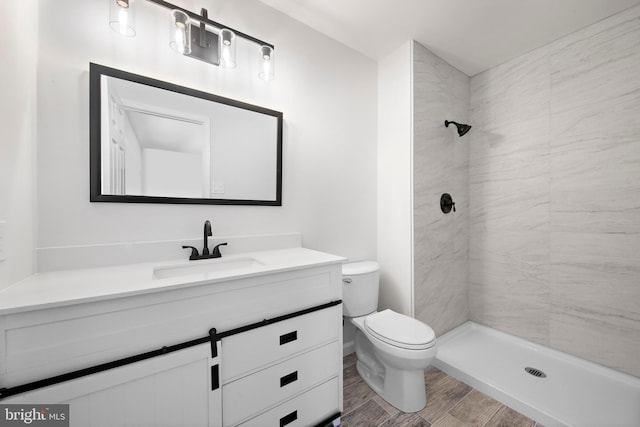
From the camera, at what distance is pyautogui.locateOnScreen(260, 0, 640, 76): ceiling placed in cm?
154

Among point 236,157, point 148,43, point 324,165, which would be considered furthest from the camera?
point 324,165

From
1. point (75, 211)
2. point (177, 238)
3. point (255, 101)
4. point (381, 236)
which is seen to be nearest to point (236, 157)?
point (255, 101)

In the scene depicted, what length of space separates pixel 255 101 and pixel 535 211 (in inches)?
91.3

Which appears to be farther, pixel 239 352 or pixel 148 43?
pixel 148 43

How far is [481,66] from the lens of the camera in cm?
221

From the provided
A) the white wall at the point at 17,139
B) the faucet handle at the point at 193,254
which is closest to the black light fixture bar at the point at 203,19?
the white wall at the point at 17,139

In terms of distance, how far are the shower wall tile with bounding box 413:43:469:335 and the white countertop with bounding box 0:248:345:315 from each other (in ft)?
3.35

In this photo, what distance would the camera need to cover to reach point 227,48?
1.37m

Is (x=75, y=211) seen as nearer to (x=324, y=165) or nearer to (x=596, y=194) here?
(x=324, y=165)

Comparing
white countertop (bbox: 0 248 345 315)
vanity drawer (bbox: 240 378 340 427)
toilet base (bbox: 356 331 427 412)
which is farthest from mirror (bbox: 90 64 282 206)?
toilet base (bbox: 356 331 427 412)

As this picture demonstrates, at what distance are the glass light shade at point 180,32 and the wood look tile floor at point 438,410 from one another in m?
2.18

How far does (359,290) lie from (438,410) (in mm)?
801

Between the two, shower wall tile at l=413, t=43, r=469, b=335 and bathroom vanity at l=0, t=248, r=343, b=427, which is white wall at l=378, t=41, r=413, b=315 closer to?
shower wall tile at l=413, t=43, r=469, b=335

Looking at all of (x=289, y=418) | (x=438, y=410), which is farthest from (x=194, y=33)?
(x=438, y=410)
